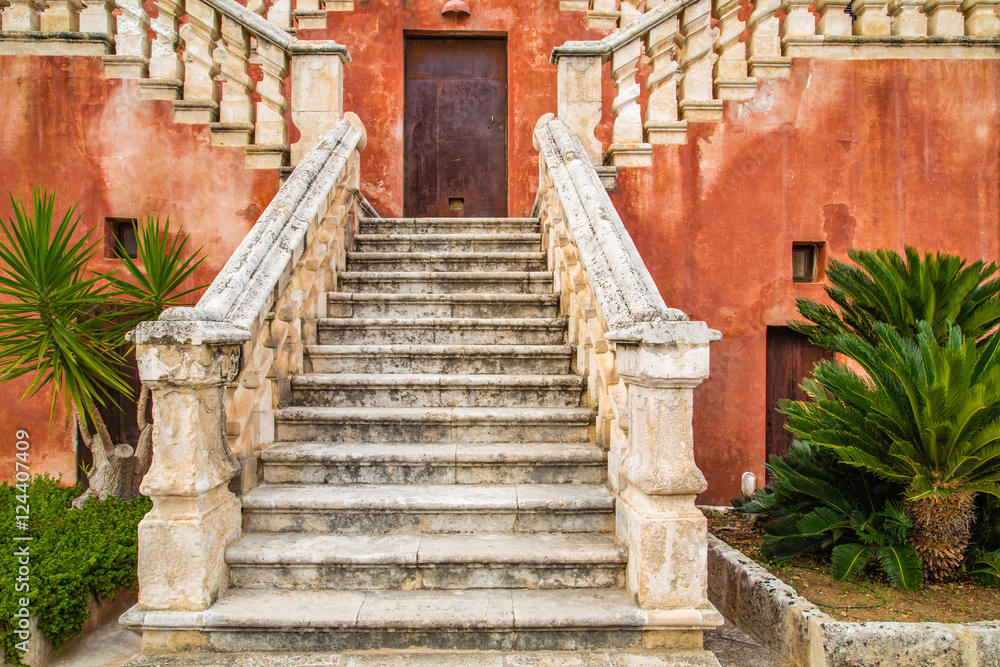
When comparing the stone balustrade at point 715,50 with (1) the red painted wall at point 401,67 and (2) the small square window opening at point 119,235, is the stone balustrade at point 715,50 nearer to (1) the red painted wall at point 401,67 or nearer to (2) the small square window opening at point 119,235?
(1) the red painted wall at point 401,67

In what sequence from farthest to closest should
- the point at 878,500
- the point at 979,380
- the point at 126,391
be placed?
the point at 126,391, the point at 878,500, the point at 979,380

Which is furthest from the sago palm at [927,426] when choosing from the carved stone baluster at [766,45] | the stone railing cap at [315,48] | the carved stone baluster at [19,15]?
the carved stone baluster at [19,15]

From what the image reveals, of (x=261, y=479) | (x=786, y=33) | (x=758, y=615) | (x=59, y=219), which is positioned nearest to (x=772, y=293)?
(x=786, y=33)

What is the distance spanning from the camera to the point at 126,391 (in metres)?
4.20

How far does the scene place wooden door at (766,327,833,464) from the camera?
222 inches

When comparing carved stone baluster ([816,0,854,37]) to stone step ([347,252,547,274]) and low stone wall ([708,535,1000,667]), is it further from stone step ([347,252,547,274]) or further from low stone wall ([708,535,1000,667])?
low stone wall ([708,535,1000,667])

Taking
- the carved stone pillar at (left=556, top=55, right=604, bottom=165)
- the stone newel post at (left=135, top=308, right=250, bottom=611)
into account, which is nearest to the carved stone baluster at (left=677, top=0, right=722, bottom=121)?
the carved stone pillar at (left=556, top=55, right=604, bottom=165)

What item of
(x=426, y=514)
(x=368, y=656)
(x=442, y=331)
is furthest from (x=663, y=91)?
(x=368, y=656)

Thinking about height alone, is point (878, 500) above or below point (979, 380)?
below

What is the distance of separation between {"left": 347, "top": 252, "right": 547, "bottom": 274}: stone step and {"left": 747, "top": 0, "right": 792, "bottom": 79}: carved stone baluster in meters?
2.60

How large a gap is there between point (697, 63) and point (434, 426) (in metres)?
4.00

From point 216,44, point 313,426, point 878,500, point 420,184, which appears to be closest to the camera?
point 878,500

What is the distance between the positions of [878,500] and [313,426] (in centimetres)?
351

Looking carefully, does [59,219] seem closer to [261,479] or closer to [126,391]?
[126,391]
